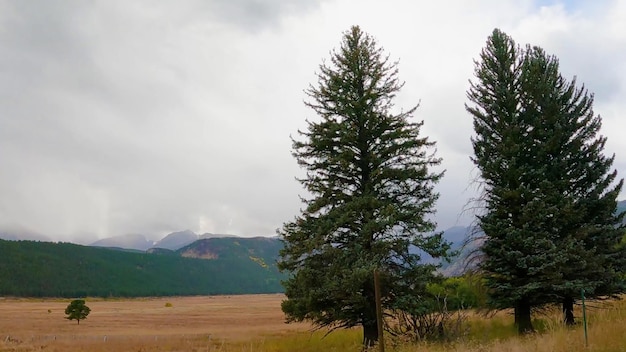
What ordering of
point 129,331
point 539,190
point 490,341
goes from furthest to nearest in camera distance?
1. point 129,331
2. point 539,190
3. point 490,341

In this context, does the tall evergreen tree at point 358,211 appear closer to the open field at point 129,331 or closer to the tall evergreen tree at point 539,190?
the tall evergreen tree at point 539,190

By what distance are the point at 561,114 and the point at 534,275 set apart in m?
7.42

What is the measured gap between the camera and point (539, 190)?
18156mm

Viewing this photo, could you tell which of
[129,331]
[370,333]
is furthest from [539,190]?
[129,331]

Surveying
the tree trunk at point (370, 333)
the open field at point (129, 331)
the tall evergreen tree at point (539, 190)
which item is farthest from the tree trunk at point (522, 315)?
the open field at point (129, 331)

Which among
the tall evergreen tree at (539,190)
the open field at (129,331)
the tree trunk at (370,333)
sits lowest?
the open field at (129,331)

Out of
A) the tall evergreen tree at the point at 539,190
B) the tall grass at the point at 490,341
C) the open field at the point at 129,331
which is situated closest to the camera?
the tall grass at the point at 490,341

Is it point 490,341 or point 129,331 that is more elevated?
point 490,341

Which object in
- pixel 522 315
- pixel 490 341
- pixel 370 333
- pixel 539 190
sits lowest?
pixel 370 333

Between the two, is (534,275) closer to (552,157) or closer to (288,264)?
(552,157)

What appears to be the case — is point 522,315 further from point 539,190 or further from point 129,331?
point 129,331

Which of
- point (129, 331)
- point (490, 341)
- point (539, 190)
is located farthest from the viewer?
point (129, 331)

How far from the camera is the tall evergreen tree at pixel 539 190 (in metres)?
17.5

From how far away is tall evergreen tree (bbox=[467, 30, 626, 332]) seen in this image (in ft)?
57.4
